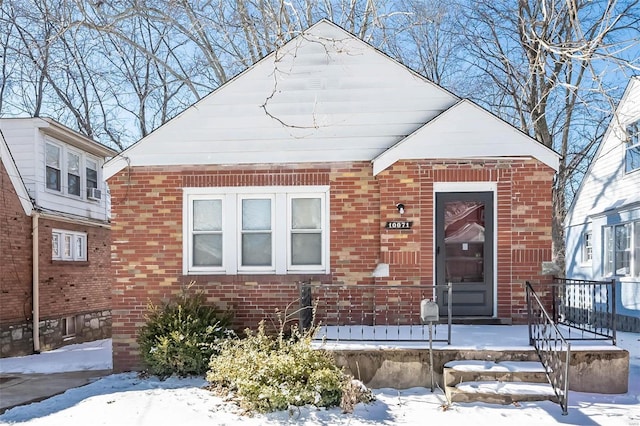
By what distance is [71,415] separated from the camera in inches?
217

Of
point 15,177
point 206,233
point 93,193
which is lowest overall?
point 206,233

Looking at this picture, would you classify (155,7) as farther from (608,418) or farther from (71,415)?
(608,418)

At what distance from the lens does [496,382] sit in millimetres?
5668

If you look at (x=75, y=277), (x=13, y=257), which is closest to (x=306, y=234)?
(x=13, y=257)

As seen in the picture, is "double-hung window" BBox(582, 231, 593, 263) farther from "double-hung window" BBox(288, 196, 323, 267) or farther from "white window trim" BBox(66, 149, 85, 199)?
"white window trim" BBox(66, 149, 85, 199)

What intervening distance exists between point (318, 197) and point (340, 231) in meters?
0.68

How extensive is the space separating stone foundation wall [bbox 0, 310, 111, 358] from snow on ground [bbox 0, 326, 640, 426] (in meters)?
5.34

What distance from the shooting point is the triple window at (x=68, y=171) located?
487 inches


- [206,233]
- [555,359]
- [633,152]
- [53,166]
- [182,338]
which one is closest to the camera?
[555,359]

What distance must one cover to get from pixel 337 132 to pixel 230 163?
6.13 ft

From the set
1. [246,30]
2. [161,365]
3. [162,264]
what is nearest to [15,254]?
[162,264]

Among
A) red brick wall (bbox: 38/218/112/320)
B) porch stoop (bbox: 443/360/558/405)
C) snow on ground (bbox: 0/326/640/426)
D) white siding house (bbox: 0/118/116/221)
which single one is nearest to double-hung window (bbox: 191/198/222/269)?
snow on ground (bbox: 0/326/640/426)

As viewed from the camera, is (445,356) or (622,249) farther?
(622,249)

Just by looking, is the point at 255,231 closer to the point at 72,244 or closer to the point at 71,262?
the point at 71,262
